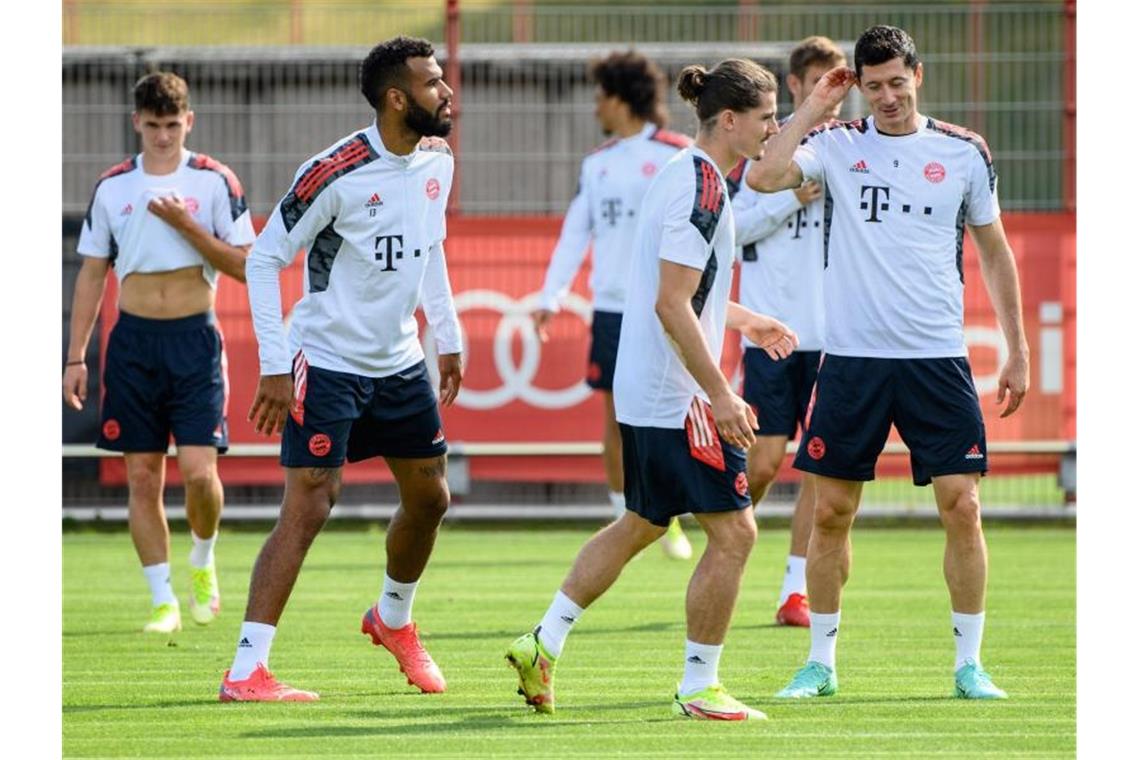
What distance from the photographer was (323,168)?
23.9ft

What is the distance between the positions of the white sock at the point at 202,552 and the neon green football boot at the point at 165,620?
1.06 ft

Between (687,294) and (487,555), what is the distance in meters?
7.13

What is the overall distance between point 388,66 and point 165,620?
11.1 feet

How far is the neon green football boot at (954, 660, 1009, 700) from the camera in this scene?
291 inches

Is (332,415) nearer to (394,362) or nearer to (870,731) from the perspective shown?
(394,362)

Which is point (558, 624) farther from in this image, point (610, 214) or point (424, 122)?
point (610, 214)

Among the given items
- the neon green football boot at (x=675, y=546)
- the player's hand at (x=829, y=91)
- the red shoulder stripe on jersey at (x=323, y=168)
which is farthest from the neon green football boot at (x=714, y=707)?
the neon green football boot at (x=675, y=546)

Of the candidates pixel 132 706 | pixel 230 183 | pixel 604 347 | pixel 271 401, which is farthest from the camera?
pixel 604 347

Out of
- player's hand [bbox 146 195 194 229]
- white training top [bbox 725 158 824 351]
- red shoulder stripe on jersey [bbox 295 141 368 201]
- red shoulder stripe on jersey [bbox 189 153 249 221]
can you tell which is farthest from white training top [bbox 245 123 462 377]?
white training top [bbox 725 158 824 351]

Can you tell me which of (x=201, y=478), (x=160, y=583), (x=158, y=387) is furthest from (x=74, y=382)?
(x=160, y=583)

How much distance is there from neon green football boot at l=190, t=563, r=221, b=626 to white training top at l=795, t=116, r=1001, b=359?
149 inches

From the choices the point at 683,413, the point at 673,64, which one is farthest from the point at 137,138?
the point at 683,413

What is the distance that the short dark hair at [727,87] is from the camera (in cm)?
687

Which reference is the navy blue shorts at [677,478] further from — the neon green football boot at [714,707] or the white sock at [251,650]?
the white sock at [251,650]
